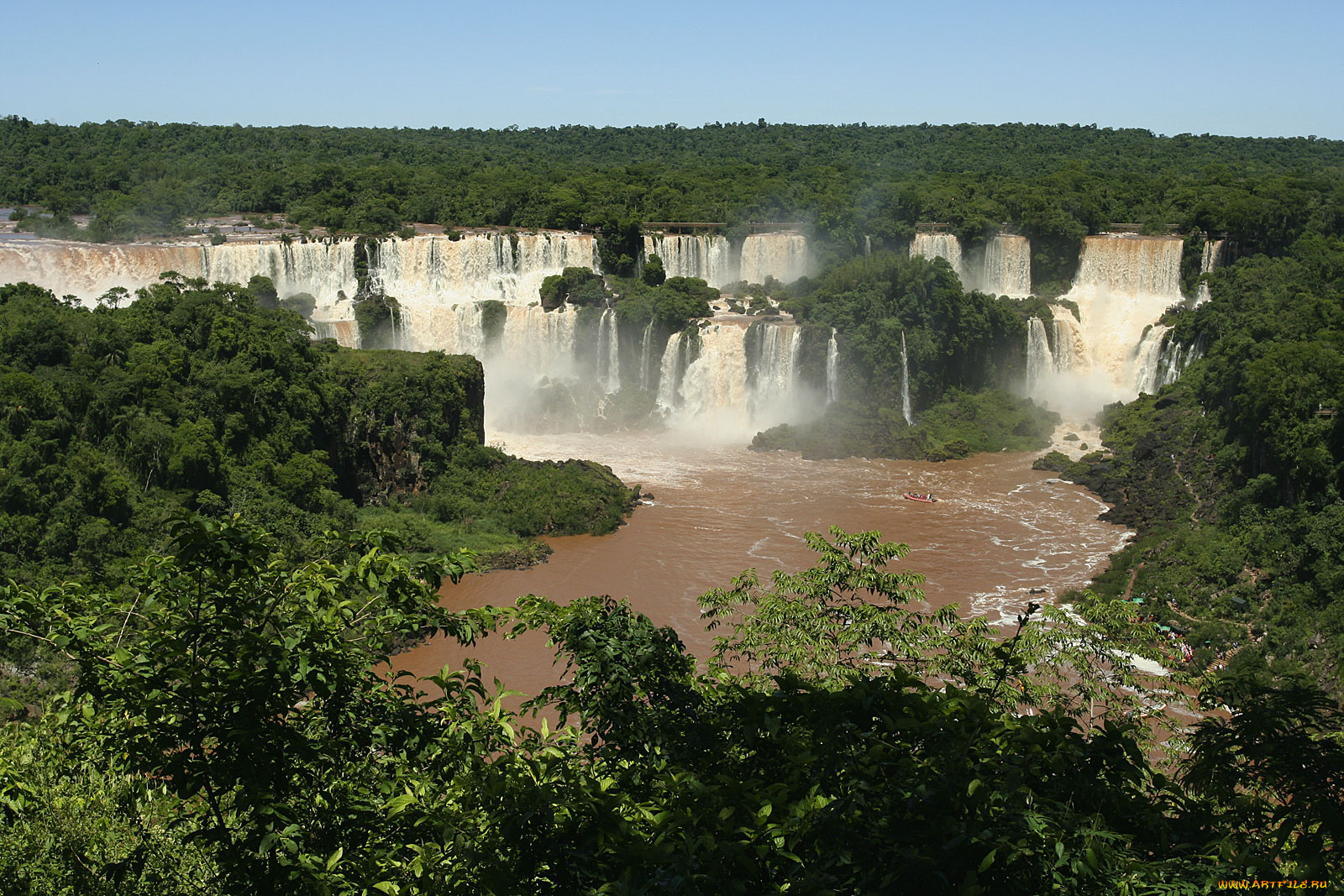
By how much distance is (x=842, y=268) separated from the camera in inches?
1619

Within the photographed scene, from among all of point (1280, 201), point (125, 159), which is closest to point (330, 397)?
point (1280, 201)

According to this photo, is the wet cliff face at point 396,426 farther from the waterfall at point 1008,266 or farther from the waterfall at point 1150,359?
the waterfall at point 1008,266

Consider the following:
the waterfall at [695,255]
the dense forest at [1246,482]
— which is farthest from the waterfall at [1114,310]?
the waterfall at [695,255]

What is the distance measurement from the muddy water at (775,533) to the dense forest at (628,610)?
100 centimetres

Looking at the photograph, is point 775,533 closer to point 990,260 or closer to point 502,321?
point 502,321

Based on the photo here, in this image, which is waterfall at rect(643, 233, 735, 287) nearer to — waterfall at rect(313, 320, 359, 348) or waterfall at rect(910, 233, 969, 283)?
waterfall at rect(910, 233, 969, 283)

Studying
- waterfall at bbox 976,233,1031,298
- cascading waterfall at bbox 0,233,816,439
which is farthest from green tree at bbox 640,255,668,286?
waterfall at bbox 976,233,1031,298

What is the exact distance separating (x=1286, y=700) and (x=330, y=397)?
24735 millimetres

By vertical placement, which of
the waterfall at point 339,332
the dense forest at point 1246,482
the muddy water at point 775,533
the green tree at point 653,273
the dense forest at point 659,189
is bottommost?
the muddy water at point 775,533

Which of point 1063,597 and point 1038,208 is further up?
point 1038,208

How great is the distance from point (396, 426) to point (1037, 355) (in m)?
23.9

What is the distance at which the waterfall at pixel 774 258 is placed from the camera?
156 ft

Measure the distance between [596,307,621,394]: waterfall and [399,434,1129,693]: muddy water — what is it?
189 inches

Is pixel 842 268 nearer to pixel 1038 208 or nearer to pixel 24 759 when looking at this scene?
pixel 1038 208
